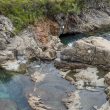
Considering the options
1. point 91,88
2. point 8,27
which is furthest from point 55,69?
point 8,27

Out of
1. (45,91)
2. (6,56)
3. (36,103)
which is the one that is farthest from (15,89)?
(6,56)

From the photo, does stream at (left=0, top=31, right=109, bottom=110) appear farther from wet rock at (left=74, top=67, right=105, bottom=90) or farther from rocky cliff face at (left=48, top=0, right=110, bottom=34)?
rocky cliff face at (left=48, top=0, right=110, bottom=34)

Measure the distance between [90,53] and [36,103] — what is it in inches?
414

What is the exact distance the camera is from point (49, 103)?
92.0 ft

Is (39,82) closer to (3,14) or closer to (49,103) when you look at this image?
(49,103)

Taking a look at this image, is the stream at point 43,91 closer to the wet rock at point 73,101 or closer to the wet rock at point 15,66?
the wet rock at point 73,101

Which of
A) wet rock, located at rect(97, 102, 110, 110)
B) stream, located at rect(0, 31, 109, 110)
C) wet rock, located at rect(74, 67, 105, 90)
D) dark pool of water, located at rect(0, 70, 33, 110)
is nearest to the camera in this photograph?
wet rock, located at rect(97, 102, 110, 110)

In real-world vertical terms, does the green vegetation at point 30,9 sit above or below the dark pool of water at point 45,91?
above

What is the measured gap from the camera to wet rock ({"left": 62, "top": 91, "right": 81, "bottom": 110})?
27219mm

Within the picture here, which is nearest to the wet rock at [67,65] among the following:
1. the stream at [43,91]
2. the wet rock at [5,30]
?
the stream at [43,91]

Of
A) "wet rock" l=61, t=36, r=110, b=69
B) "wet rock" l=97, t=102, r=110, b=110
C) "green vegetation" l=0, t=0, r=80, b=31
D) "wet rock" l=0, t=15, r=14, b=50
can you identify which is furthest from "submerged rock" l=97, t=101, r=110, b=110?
"green vegetation" l=0, t=0, r=80, b=31

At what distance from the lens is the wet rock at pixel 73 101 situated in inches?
1072

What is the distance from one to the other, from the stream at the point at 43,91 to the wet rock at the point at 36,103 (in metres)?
0.39

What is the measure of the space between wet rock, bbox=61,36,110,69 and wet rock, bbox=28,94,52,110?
9075mm
